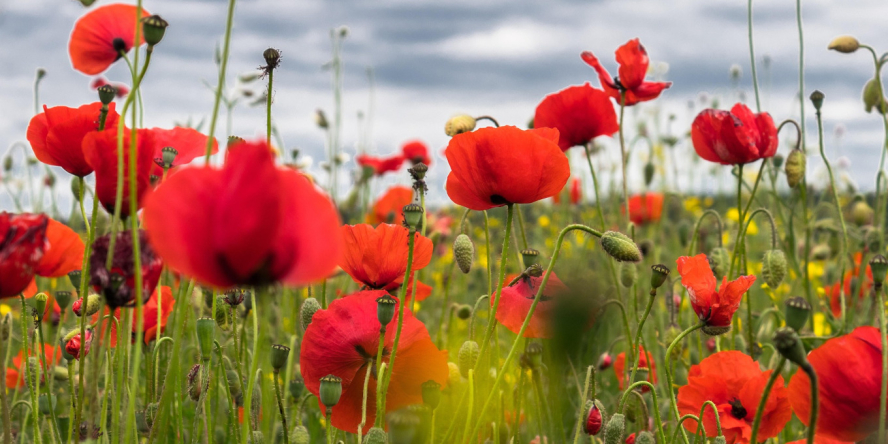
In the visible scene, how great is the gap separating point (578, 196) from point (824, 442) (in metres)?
3.77

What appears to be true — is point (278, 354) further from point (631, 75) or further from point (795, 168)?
point (795, 168)

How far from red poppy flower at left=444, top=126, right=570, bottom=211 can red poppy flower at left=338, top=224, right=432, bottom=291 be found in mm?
198

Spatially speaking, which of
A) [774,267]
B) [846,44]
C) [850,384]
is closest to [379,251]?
[850,384]

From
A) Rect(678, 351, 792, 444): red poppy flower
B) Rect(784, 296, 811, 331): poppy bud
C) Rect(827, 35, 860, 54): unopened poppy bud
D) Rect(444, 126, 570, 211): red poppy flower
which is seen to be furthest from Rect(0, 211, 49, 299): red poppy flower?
Rect(827, 35, 860, 54): unopened poppy bud

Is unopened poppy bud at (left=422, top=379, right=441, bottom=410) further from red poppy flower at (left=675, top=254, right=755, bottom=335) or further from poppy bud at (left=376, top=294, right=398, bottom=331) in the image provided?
red poppy flower at (left=675, top=254, right=755, bottom=335)

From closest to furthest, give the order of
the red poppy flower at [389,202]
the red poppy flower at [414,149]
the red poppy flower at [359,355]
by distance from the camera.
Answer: the red poppy flower at [359,355], the red poppy flower at [389,202], the red poppy flower at [414,149]

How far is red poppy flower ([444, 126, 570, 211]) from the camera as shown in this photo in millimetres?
1126

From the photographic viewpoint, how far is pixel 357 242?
52.5 inches

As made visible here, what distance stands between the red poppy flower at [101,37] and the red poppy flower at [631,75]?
114 centimetres

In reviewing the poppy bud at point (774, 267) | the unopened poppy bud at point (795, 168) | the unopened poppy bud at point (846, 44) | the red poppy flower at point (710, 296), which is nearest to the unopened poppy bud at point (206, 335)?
the red poppy flower at point (710, 296)

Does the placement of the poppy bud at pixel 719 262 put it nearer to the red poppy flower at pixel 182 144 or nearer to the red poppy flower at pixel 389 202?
the red poppy flower at pixel 182 144

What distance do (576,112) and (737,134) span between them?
1.34ft

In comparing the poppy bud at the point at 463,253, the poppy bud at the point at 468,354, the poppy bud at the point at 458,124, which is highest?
the poppy bud at the point at 458,124

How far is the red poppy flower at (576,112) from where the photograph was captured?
184cm
